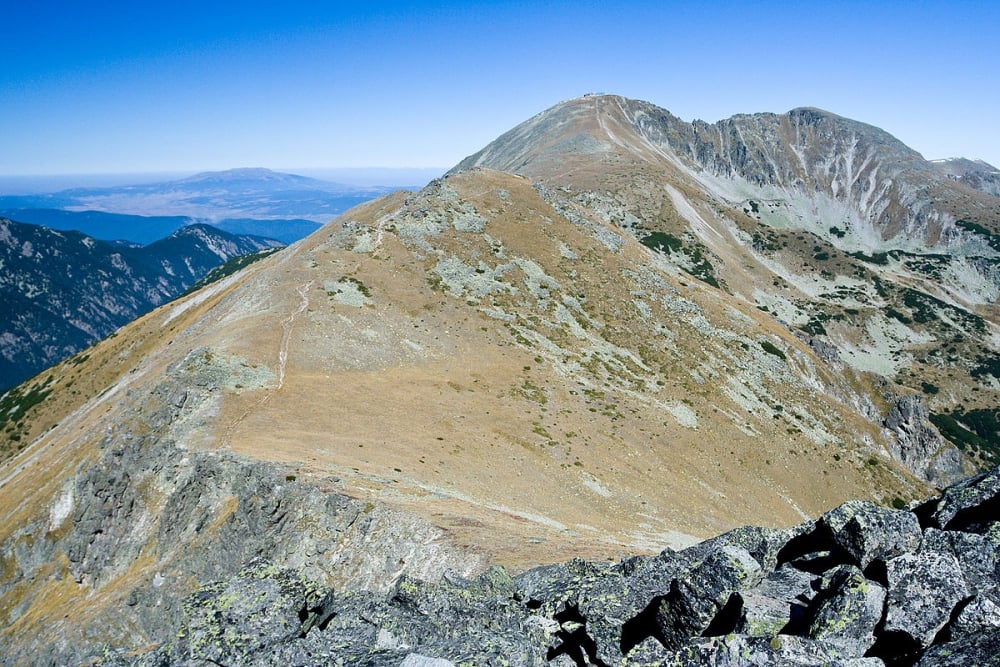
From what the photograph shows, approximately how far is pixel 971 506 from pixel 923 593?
651 centimetres

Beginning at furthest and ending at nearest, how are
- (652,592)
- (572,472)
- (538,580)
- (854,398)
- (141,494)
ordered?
(854,398)
(572,472)
(141,494)
(538,580)
(652,592)

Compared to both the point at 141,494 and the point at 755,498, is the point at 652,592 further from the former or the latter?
the point at 755,498

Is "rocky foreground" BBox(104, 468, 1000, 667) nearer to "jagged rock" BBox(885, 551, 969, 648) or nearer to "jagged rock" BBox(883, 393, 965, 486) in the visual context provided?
"jagged rock" BBox(885, 551, 969, 648)

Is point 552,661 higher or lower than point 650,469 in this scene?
higher

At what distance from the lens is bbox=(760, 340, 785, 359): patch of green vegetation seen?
3455 inches

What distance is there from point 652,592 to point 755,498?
45530 mm

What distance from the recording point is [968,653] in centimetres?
992

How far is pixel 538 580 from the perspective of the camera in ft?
64.4

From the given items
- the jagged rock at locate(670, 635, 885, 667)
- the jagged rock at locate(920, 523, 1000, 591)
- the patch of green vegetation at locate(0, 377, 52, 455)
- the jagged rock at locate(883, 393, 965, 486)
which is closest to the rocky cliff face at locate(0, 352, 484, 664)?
the jagged rock at locate(670, 635, 885, 667)

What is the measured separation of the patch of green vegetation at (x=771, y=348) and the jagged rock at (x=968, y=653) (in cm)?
8392

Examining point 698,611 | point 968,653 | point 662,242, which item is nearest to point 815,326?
point 662,242

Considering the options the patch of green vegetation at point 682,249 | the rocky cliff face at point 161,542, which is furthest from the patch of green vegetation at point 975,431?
the rocky cliff face at point 161,542

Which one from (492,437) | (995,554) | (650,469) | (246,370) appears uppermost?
(995,554)

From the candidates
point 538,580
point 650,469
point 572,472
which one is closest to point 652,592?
point 538,580
